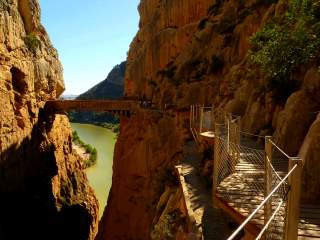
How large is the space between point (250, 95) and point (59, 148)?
2176 centimetres

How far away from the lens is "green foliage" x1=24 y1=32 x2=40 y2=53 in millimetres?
29023

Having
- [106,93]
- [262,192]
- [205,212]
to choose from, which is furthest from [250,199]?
[106,93]

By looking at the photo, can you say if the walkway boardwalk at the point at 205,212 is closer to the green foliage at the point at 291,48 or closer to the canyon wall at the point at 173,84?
the canyon wall at the point at 173,84

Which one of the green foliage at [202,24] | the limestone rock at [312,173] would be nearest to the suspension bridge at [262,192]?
the limestone rock at [312,173]

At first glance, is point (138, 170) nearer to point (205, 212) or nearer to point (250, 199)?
point (205, 212)

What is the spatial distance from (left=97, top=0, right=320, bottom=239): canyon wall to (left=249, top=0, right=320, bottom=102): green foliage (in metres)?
1.19

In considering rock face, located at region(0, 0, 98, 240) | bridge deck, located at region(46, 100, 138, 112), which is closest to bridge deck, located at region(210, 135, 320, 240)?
rock face, located at region(0, 0, 98, 240)

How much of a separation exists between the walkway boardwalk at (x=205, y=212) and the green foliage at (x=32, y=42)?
20.9 meters

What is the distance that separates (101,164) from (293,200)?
226ft

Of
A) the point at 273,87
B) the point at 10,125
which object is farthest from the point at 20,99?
the point at 273,87

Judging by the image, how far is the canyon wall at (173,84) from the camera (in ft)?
73.2

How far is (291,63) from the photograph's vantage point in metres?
11.7

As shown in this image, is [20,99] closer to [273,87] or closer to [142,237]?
[142,237]

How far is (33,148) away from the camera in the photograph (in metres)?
29.4
